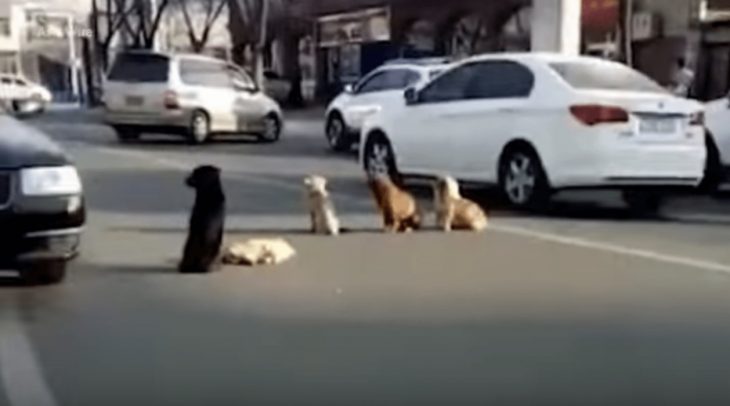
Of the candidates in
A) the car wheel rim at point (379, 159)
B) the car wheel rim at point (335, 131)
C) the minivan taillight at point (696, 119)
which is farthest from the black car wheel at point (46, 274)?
the car wheel rim at point (335, 131)

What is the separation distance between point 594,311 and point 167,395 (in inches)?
121

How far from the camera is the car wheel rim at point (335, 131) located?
80.2ft

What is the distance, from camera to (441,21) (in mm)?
41656

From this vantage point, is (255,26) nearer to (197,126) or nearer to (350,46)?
(350,46)

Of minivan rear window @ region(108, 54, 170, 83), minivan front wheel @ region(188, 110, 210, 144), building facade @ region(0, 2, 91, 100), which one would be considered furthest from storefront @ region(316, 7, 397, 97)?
building facade @ region(0, 2, 91, 100)

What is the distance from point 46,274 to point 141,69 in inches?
684

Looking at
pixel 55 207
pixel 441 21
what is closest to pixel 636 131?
pixel 55 207

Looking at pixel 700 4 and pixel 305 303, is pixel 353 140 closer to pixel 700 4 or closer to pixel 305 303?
pixel 700 4

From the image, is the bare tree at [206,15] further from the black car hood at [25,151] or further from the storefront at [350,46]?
the black car hood at [25,151]

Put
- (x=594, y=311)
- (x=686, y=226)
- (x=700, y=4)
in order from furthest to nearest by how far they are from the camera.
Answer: (x=700, y=4) < (x=686, y=226) < (x=594, y=311)

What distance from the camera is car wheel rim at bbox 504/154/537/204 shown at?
13.6 meters

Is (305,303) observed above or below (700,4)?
below

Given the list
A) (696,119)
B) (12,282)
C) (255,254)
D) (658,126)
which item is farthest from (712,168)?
(12,282)

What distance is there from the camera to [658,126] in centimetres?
1302
